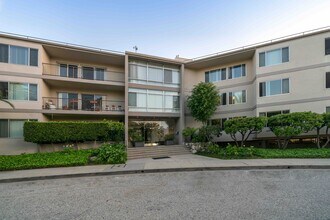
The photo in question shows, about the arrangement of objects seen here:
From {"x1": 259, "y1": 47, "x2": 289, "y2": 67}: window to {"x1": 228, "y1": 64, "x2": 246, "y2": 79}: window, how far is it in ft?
7.36

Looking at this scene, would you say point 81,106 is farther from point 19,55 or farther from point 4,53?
point 4,53

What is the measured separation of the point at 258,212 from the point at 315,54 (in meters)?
16.9

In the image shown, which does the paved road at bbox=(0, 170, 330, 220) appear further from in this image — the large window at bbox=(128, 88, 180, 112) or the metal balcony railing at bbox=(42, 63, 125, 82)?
the metal balcony railing at bbox=(42, 63, 125, 82)

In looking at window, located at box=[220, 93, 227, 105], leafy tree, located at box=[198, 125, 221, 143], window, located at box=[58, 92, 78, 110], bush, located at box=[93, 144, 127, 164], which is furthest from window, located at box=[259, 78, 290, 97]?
window, located at box=[58, 92, 78, 110]

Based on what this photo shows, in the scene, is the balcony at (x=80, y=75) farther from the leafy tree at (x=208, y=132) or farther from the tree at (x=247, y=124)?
the tree at (x=247, y=124)

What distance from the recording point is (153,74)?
20094 mm

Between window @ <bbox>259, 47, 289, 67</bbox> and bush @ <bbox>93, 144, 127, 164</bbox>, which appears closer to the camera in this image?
bush @ <bbox>93, 144, 127, 164</bbox>

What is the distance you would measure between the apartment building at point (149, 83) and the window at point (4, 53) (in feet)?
0.21

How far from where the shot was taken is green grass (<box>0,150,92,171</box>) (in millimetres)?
11812

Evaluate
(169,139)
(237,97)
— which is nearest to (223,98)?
(237,97)

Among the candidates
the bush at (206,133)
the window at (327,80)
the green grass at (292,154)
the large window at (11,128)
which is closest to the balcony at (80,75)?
the large window at (11,128)

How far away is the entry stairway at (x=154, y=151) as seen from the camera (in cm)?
1619

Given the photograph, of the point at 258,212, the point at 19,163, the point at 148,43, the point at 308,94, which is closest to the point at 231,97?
the point at 308,94

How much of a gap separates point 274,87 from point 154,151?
12459 mm
